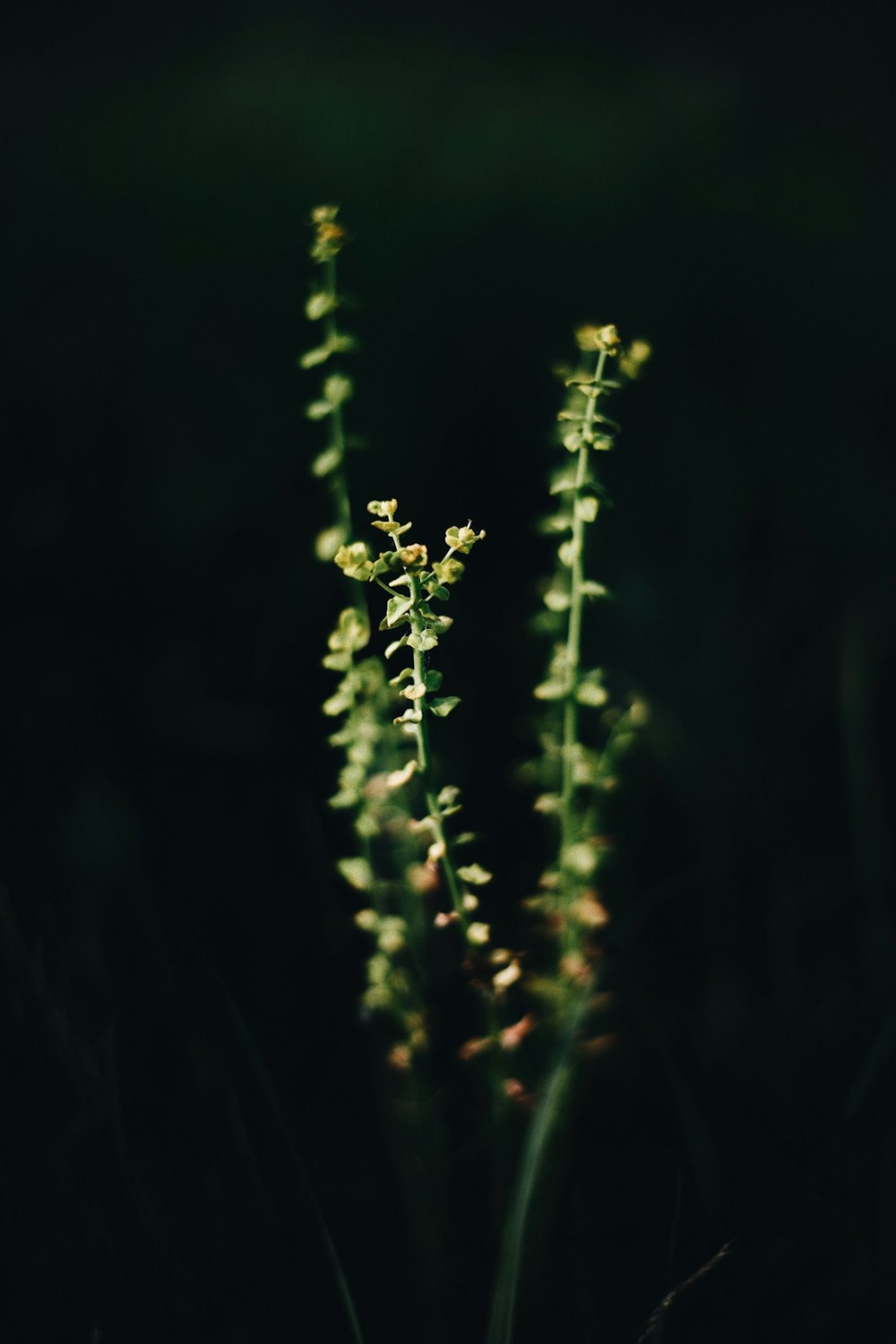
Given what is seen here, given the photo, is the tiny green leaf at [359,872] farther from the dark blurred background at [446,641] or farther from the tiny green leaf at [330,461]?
the tiny green leaf at [330,461]

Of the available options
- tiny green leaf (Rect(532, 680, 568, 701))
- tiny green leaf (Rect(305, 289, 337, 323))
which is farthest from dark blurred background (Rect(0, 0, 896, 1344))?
tiny green leaf (Rect(305, 289, 337, 323))

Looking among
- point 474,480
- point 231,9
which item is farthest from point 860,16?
point 474,480

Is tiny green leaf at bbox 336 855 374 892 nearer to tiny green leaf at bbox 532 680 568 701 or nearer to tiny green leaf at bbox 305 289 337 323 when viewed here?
tiny green leaf at bbox 532 680 568 701

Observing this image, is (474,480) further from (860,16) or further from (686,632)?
(860,16)

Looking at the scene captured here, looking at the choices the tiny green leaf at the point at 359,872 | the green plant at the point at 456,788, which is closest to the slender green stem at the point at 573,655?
the green plant at the point at 456,788

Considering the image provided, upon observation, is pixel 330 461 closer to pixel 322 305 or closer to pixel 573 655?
pixel 322 305

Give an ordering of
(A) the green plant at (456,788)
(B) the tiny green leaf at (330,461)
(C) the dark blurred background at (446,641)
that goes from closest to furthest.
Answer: (A) the green plant at (456,788), (B) the tiny green leaf at (330,461), (C) the dark blurred background at (446,641)
